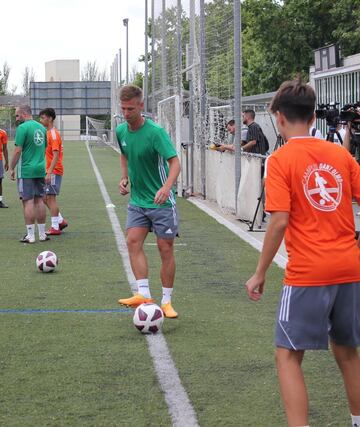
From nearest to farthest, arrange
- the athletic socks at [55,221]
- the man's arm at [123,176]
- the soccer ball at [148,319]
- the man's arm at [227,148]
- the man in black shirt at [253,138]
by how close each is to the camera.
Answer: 1. the soccer ball at [148,319]
2. the man's arm at [123,176]
3. the athletic socks at [55,221]
4. the man in black shirt at [253,138]
5. the man's arm at [227,148]

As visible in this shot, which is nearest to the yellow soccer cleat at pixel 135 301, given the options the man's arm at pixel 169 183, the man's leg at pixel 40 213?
the man's arm at pixel 169 183

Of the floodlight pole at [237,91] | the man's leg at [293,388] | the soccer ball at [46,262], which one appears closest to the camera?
the man's leg at [293,388]

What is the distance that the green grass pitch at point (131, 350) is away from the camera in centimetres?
527

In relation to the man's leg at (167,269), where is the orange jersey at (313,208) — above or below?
above

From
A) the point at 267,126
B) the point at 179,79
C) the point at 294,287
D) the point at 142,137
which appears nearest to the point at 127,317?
the point at 142,137

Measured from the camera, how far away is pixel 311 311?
4270 mm

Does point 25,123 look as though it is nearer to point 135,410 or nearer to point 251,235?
point 251,235

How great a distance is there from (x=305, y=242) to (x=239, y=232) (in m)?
10.1

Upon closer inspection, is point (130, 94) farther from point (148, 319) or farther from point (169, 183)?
point (148, 319)

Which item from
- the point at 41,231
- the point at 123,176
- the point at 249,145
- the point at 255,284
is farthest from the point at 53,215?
the point at 255,284

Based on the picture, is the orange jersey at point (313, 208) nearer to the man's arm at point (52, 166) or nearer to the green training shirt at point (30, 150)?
the green training shirt at point (30, 150)

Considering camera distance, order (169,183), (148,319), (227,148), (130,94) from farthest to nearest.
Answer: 1. (227,148)
2. (169,183)
3. (130,94)
4. (148,319)

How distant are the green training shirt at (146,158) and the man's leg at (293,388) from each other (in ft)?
11.5

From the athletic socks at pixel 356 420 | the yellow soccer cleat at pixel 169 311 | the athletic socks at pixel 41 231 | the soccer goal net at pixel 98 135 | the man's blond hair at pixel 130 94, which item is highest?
the soccer goal net at pixel 98 135
